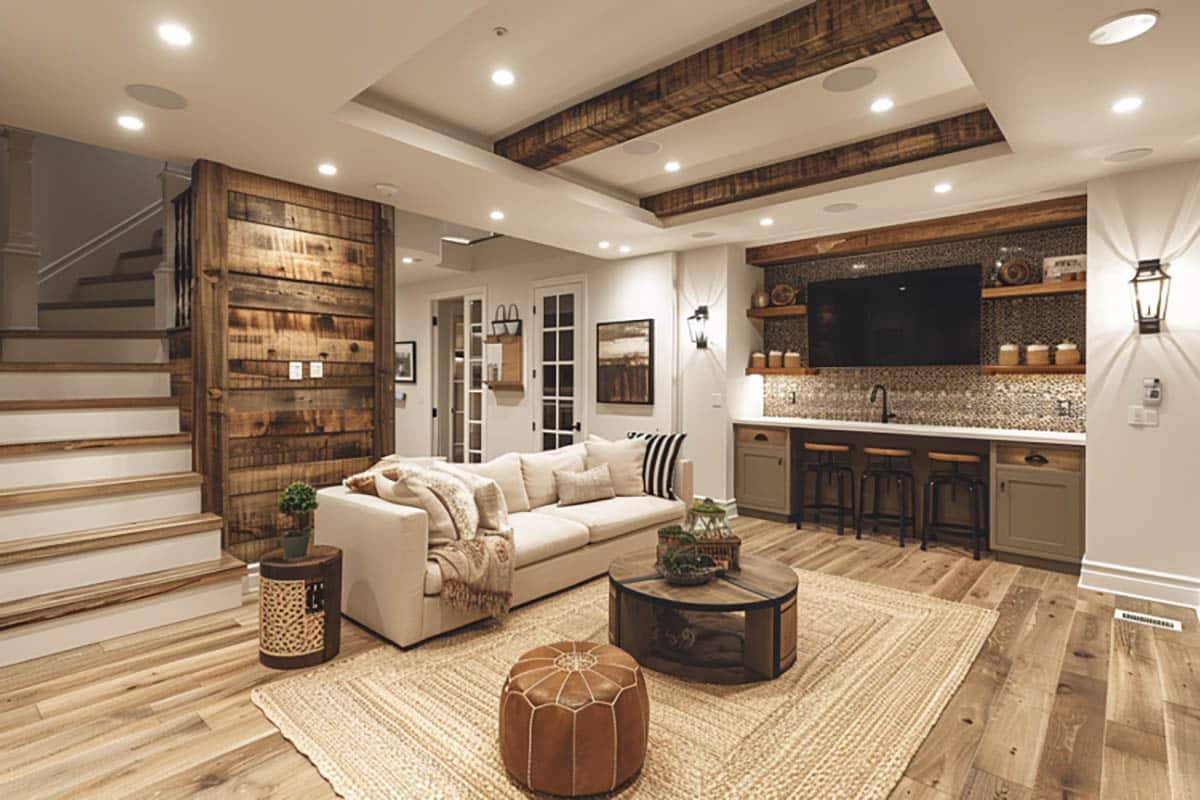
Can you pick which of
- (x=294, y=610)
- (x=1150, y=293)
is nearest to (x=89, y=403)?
(x=294, y=610)

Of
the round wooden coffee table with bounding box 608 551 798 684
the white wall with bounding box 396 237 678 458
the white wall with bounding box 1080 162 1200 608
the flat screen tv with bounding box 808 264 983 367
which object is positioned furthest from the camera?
the white wall with bounding box 396 237 678 458

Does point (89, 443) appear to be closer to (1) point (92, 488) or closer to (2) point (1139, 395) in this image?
(1) point (92, 488)

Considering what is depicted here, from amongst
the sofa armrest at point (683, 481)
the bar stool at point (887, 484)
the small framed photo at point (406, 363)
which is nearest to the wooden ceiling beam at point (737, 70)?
the sofa armrest at point (683, 481)

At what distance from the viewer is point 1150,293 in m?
3.76

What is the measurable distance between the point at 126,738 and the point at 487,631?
1492 millimetres

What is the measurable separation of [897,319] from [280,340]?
4.81m

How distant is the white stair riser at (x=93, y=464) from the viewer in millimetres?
3314

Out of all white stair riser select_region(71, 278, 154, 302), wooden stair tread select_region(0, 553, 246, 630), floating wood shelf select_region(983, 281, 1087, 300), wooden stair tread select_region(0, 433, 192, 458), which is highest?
white stair riser select_region(71, 278, 154, 302)

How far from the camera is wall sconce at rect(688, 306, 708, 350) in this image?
602 cm

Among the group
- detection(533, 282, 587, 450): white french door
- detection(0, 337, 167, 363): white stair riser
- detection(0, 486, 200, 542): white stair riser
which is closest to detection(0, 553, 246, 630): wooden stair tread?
detection(0, 486, 200, 542): white stair riser

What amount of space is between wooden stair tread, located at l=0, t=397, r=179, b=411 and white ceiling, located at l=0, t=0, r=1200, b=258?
4.82 feet

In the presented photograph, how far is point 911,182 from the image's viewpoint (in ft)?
13.4

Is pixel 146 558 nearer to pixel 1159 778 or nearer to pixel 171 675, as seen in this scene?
pixel 171 675

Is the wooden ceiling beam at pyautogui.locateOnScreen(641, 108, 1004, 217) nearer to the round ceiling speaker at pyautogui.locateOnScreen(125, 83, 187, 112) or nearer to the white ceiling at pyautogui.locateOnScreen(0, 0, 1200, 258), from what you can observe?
the white ceiling at pyautogui.locateOnScreen(0, 0, 1200, 258)
